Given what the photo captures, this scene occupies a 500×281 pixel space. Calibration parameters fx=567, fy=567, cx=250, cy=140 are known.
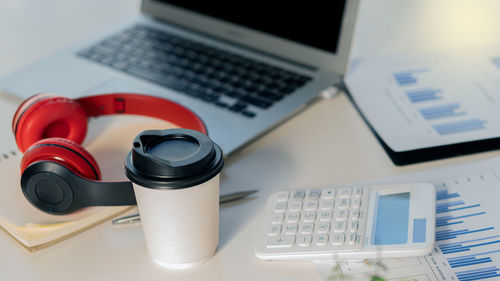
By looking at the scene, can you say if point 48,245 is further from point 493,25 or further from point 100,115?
point 493,25

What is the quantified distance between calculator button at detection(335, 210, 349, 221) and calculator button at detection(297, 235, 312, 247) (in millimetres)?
39

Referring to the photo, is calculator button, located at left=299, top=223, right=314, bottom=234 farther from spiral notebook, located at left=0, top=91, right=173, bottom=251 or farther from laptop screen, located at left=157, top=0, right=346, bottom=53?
laptop screen, located at left=157, top=0, right=346, bottom=53

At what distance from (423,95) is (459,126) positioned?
0.09m

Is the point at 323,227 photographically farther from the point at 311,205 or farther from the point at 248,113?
the point at 248,113

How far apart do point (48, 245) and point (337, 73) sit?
1.56 ft

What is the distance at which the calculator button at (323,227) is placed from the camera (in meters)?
0.57

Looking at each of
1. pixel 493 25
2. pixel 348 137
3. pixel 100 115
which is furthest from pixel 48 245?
pixel 493 25

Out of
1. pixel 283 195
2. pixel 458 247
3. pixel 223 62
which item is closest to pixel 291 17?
pixel 223 62

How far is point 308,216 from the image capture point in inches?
23.2

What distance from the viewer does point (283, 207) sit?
611 mm

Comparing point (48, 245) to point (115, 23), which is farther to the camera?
point (115, 23)

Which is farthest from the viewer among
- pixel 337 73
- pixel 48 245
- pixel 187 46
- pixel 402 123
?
pixel 187 46

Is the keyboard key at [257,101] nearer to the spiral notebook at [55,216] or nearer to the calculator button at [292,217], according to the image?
the spiral notebook at [55,216]

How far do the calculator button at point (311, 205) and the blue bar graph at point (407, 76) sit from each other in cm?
30
